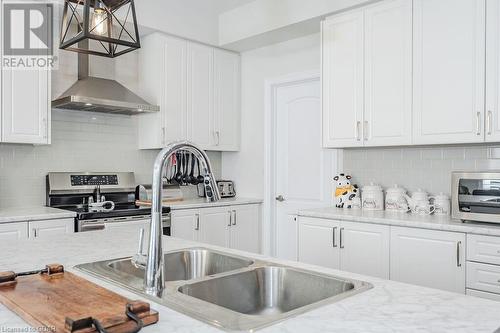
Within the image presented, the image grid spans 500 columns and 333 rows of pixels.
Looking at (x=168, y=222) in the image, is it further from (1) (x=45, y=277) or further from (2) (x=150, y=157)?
(1) (x=45, y=277)

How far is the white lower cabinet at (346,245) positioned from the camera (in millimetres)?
2879

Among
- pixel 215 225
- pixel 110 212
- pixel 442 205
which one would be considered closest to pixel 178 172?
pixel 215 225

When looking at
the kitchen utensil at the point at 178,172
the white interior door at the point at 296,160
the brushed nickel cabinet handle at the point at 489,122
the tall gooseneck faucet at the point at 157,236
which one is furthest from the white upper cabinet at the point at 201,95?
the tall gooseneck faucet at the point at 157,236

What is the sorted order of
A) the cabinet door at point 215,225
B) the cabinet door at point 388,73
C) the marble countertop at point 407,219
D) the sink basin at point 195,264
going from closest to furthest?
the sink basin at point 195,264
the marble countertop at point 407,219
the cabinet door at point 388,73
the cabinet door at point 215,225

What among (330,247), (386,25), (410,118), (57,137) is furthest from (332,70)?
(57,137)

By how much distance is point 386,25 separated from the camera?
3.21m

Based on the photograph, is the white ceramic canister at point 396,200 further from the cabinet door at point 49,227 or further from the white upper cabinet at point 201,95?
the cabinet door at point 49,227

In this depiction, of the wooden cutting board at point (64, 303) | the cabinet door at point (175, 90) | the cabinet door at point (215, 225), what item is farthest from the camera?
the cabinet door at point (175, 90)

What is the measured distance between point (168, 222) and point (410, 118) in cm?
214

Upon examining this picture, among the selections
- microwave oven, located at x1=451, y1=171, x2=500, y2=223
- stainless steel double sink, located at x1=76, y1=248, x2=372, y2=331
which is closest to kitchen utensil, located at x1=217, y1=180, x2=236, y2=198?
microwave oven, located at x1=451, y1=171, x2=500, y2=223

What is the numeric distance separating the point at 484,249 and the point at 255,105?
283 cm

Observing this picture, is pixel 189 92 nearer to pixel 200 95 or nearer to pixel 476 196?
pixel 200 95

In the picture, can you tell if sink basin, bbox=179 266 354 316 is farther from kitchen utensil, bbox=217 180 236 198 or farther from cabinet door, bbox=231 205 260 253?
kitchen utensil, bbox=217 180 236 198

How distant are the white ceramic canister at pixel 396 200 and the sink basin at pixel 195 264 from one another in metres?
1.99
